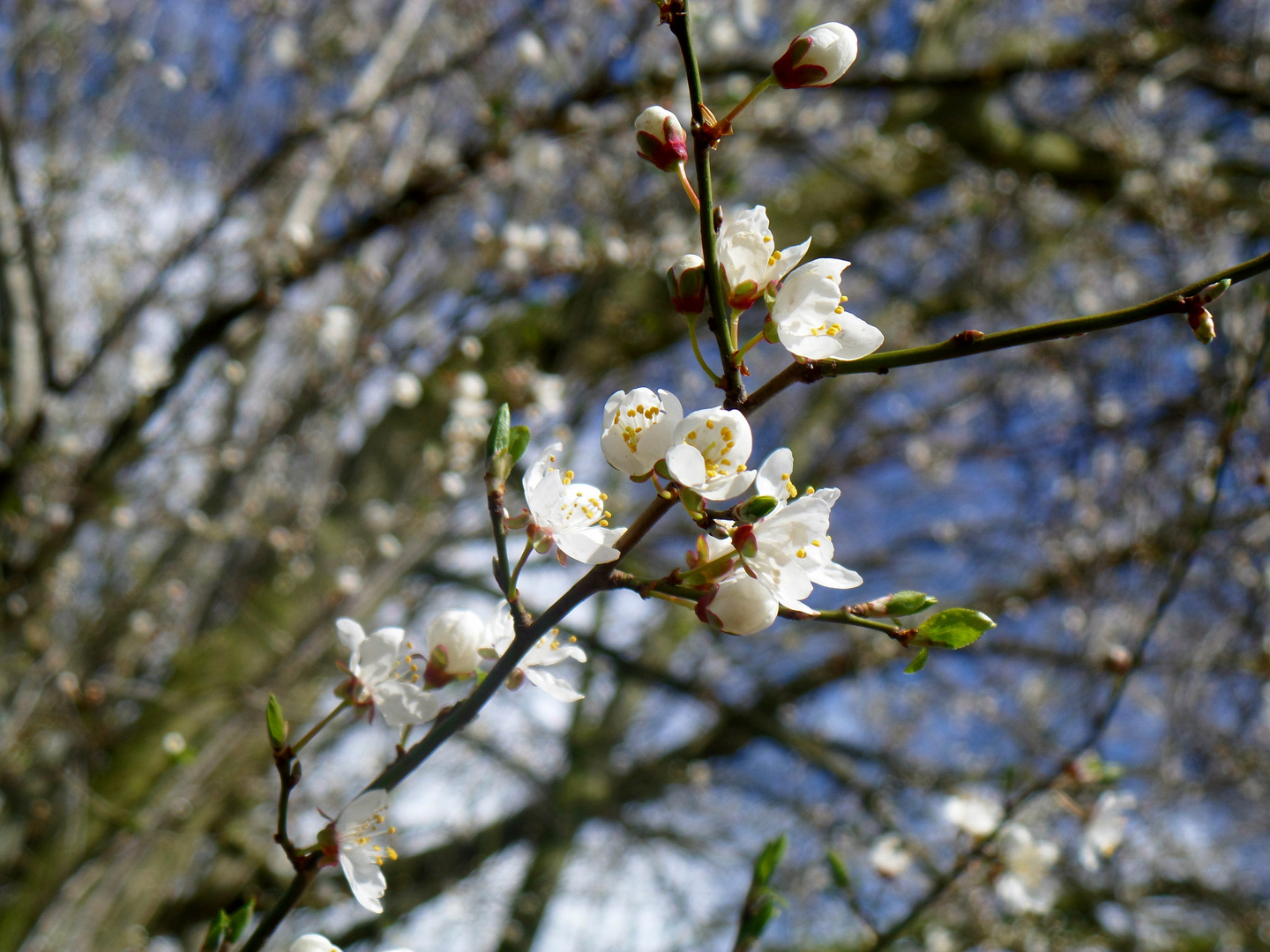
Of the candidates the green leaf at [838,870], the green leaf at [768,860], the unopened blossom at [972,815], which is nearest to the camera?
the green leaf at [768,860]

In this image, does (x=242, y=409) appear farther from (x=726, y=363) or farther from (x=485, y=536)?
(x=726, y=363)

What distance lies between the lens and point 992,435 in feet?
16.9

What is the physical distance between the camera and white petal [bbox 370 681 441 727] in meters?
0.78

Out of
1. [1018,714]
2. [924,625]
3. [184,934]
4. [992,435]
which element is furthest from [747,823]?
[924,625]

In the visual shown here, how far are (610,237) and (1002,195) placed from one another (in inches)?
80.6

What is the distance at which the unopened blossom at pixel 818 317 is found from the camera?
0.72 meters

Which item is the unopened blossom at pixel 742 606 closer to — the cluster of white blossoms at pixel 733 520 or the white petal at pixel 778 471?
the cluster of white blossoms at pixel 733 520

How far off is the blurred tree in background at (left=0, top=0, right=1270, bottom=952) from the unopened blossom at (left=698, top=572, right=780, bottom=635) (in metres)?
1.20

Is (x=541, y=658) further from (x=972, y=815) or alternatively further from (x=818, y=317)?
(x=972, y=815)

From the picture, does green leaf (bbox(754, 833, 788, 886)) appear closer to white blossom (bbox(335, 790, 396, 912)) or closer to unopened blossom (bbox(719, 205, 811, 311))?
white blossom (bbox(335, 790, 396, 912))

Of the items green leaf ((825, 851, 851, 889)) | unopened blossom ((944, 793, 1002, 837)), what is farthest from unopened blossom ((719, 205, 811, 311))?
unopened blossom ((944, 793, 1002, 837))

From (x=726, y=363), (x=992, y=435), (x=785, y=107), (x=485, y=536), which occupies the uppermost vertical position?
(x=785, y=107)

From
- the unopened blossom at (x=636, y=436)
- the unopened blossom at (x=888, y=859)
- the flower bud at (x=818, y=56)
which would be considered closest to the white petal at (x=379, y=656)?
the unopened blossom at (x=636, y=436)

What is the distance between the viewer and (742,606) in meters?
0.66
